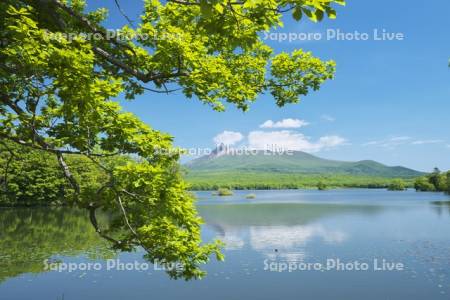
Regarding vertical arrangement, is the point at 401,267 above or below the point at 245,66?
below

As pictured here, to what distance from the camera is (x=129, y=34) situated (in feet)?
37.6

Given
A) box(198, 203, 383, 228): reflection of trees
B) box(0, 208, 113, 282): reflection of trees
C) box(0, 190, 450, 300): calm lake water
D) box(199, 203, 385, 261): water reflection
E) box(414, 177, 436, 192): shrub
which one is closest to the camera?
box(0, 190, 450, 300): calm lake water

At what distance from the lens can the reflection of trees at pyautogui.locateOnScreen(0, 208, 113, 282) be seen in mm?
37000

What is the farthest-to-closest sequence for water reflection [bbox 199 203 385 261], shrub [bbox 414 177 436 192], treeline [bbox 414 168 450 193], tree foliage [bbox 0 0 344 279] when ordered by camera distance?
shrub [bbox 414 177 436 192] < treeline [bbox 414 168 450 193] < water reflection [bbox 199 203 385 261] < tree foliage [bbox 0 0 344 279]

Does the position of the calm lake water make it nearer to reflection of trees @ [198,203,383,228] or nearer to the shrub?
reflection of trees @ [198,203,383,228]

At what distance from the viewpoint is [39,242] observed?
4862 centimetres

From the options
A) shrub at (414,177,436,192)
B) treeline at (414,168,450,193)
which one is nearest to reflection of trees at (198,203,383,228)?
treeline at (414,168,450,193)

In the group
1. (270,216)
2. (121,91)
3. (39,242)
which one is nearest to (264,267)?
(39,242)

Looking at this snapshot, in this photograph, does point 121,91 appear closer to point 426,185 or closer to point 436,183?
point 436,183

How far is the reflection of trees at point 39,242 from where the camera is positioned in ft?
121

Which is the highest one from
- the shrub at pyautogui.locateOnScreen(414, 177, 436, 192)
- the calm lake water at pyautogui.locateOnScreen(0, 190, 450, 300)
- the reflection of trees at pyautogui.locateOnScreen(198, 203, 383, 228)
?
the shrub at pyautogui.locateOnScreen(414, 177, 436, 192)

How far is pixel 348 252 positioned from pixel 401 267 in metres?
7.50

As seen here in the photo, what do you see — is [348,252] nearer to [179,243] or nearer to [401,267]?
[401,267]

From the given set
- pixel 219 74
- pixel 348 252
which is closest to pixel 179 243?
pixel 219 74
